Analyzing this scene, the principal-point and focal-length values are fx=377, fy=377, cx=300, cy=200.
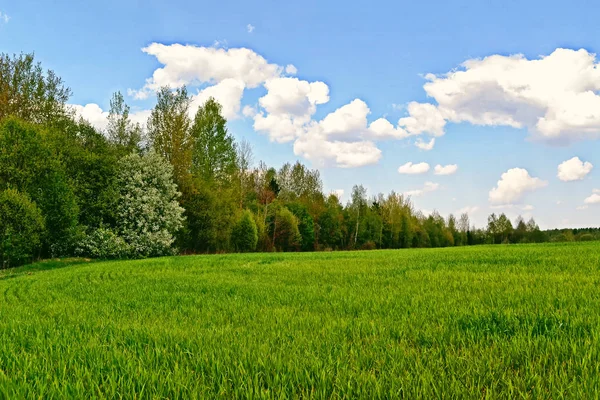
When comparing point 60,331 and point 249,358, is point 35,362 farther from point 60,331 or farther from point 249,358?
point 249,358

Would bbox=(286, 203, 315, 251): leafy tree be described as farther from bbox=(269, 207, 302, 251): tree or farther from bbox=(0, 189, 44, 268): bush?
bbox=(0, 189, 44, 268): bush

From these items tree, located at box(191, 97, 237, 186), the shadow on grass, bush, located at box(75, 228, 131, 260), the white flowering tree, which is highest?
tree, located at box(191, 97, 237, 186)

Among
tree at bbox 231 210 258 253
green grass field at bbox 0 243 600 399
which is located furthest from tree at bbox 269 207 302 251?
green grass field at bbox 0 243 600 399

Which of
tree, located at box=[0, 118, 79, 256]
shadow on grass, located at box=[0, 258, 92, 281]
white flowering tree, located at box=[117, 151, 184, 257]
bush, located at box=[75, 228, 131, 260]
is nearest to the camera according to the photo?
shadow on grass, located at box=[0, 258, 92, 281]

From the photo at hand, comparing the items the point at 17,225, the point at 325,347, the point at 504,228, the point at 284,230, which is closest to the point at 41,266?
the point at 17,225

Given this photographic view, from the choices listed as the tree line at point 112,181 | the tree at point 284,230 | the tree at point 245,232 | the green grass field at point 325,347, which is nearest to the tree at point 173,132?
the tree line at point 112,181

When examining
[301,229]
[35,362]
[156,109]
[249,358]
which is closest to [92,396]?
[249,358]

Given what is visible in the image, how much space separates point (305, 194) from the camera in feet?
266

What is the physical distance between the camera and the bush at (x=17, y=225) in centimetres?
2852

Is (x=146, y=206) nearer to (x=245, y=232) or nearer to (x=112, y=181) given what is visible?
(x=112, y=181)

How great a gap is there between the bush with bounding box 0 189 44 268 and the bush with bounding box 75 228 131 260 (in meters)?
3.84

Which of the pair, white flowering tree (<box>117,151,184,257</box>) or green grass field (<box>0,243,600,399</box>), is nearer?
green grass field (<box>0,243,600,399</box>)

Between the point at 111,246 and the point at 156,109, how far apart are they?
17.0 metres

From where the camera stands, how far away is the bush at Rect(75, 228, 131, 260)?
3350 cm
